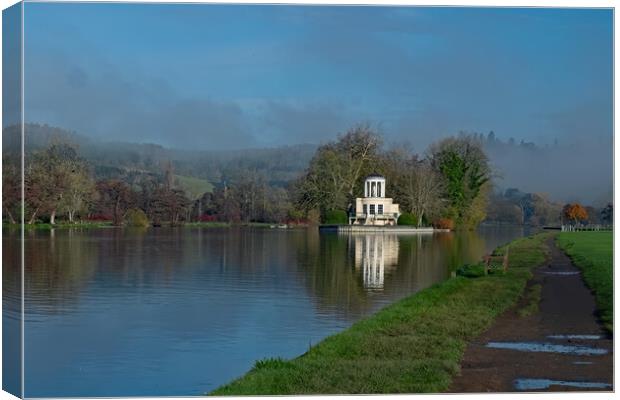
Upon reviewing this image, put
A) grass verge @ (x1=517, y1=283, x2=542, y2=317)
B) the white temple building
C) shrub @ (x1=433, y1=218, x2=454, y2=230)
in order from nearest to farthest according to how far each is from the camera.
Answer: grass verge @ (x1=517, y1=283, x2=542, y2=317), the white temple building, shrub @ (x1=433, y1=218, x2=454, y2=230)

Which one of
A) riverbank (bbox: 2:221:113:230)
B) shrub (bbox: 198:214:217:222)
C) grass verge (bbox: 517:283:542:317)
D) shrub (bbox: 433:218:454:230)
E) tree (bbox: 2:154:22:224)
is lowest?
grass verge (bbox: 517:283:542:317)

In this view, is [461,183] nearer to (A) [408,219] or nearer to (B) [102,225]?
(A) [408,219]

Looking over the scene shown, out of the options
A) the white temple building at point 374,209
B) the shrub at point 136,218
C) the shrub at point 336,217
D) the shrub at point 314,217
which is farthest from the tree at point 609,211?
the shrub at point 314,217

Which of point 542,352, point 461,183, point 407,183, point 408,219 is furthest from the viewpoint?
point 408,219

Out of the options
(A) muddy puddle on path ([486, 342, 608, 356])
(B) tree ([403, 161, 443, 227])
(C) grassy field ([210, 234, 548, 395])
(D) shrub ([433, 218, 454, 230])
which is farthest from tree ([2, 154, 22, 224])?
(D) shrub ([433, 218, 454, 230])

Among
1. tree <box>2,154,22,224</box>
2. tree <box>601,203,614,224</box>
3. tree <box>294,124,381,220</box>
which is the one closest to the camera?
tree <box>2,154,22,224</box>

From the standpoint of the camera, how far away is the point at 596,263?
859 inches

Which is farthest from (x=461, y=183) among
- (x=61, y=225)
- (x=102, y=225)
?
(x=61, y=225)

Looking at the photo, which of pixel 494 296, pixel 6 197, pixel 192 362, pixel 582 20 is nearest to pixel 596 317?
pixel 494 296

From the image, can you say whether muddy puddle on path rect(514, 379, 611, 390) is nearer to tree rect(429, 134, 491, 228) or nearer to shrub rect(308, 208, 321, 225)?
tree rect(429, 134, 491, 228)

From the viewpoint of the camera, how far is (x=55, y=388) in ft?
29.4

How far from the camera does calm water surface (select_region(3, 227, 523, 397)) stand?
9.66 meters

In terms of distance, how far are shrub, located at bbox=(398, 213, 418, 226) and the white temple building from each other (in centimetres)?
35

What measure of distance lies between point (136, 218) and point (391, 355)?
85.4ft
